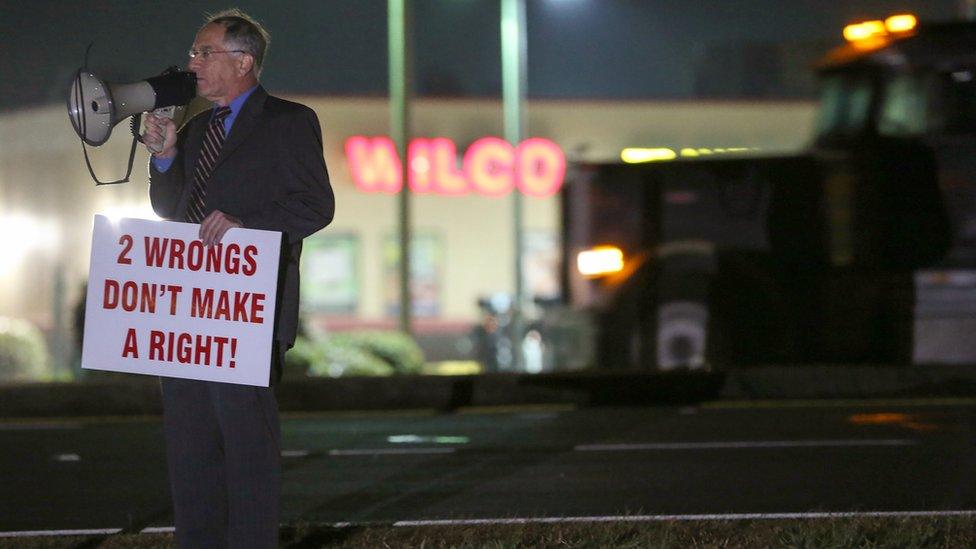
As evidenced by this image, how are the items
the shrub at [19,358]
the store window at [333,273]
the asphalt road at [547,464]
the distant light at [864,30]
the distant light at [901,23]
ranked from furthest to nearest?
1. the store window at [333,273]
2. the shrub at [19,358]
3. the distant light at [864,30]
4. the distant light at [901,23]
5. the asphalt road at [547,464]

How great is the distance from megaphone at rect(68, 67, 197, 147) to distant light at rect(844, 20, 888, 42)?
10229 millimetres

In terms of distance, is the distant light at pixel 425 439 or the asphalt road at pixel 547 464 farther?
the distant light at pixel 425 439

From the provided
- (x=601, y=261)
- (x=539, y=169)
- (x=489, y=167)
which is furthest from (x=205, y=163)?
(x=489, y=167)

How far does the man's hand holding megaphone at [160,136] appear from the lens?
4449 mm

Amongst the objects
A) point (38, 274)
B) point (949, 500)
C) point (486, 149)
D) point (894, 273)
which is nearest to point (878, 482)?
point (949, 500)

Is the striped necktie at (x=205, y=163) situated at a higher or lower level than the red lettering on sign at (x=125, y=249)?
higher

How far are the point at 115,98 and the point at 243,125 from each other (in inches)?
15.5

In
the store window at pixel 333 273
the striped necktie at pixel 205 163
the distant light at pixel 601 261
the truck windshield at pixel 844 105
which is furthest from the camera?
the store window at pixel 333 273

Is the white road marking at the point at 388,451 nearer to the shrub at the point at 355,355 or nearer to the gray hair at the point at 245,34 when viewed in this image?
the gray hair at the point at 245,34

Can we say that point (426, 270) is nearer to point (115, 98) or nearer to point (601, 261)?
point (601, 261)

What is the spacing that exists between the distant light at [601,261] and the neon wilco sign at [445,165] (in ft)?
59.2

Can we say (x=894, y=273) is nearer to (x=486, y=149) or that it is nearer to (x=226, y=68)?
(x=226, y=68)

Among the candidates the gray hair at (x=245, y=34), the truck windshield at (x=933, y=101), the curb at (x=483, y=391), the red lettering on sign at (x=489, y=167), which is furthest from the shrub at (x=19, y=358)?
the red lettering on sign at (x=489, y=167)

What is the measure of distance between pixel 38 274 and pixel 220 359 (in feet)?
81.8
